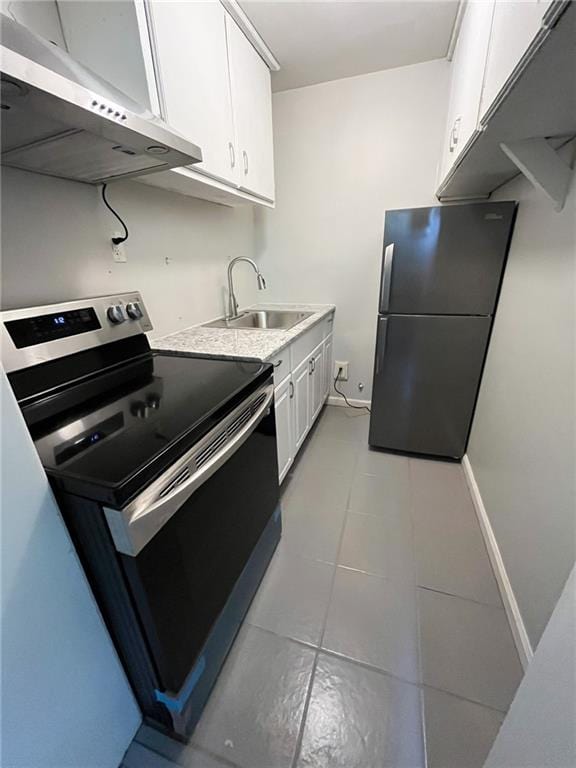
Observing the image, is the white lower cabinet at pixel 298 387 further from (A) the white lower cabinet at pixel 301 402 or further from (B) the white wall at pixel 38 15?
(B) the white wall at pixel 38 15

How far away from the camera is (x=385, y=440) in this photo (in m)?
2.27

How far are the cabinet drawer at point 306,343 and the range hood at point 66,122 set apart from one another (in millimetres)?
1015

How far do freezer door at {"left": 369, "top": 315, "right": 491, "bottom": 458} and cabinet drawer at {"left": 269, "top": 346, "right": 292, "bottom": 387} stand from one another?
730mm

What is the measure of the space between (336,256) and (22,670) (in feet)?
8.94

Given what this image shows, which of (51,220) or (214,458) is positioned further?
(51,220)

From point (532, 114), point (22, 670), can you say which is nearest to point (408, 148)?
point (532, 114)

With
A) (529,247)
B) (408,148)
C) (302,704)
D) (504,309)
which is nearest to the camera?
(302,704)

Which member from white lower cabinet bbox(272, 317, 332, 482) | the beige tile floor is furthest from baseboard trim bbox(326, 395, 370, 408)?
the beige tile floor

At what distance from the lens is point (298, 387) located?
1930 millimetres

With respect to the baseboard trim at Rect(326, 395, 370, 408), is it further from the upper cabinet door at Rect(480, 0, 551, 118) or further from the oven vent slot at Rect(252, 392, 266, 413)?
the upper cabinet door at Rect(480, 0, 551, 118)

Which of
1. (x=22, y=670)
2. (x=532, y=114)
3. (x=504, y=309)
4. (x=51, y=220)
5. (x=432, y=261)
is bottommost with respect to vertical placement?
(x=22, y=670)

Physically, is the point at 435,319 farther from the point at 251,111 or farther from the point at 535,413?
the point at 251,111

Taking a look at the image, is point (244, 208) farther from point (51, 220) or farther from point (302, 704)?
point (302, 704)

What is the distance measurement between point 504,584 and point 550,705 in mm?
916
